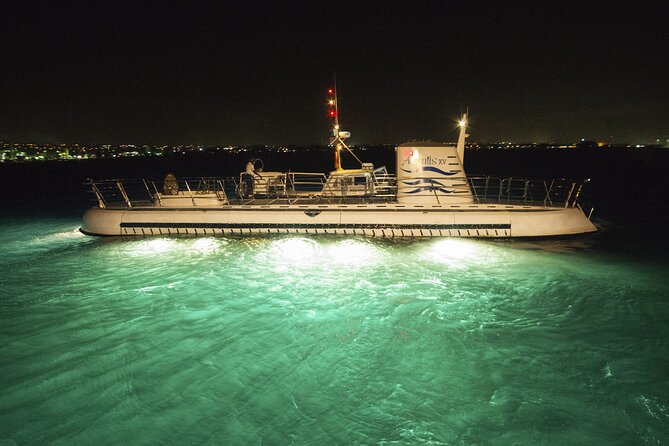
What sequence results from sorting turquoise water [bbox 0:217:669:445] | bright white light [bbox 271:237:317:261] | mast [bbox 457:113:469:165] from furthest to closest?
mast [bbox 457:113:469:165], bright white light [bbox 271:237:317:261], turquoise water [bbox 0:217:669:445]

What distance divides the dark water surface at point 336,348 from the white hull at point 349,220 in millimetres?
2044

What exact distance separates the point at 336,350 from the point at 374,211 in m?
9.14

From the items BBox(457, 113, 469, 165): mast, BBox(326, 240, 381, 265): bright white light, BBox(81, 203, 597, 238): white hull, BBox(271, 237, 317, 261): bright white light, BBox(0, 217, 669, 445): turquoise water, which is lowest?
BBox(0, 217, 669, 445): turquoise water

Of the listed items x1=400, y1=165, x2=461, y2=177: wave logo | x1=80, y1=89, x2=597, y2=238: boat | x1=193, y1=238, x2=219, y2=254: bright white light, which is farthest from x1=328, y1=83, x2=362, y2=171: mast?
x1=193, y1=238, x2=219, y2=254: bright white light

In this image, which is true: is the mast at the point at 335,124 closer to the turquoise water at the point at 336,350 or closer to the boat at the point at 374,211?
the boat at the point at 374,211

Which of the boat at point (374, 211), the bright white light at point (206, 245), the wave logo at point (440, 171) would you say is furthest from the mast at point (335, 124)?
the bright white light at point (206, 245)

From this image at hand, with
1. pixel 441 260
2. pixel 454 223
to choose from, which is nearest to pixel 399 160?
pixel 454 223

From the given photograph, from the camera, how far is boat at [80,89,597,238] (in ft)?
48.7

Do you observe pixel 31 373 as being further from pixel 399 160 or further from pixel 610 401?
pixel 399 160

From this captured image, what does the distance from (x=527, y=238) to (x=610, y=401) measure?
392 inches

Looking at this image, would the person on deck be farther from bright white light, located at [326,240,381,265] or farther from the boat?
bright white light, located at [326,240,381,265]

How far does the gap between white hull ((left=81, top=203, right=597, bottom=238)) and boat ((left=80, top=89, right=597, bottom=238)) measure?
4 centimetres

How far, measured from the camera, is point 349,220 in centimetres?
1552

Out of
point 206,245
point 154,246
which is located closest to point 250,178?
point 206,245
